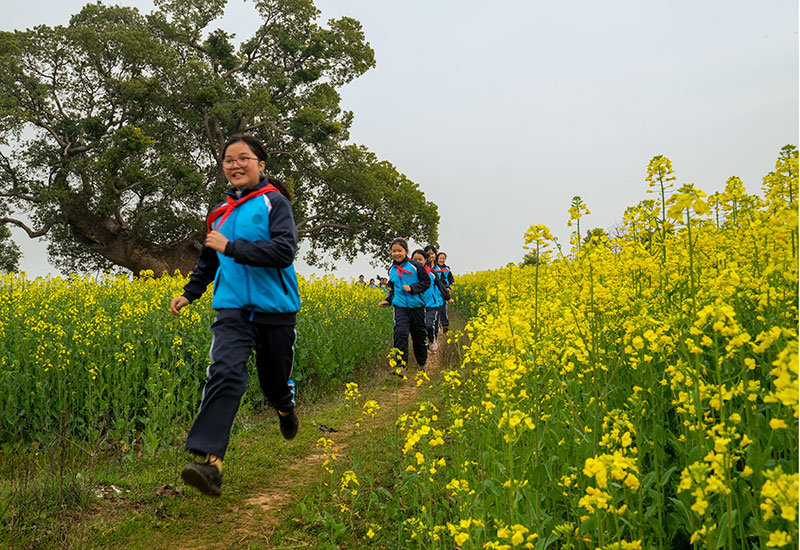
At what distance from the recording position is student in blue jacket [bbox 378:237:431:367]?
27.5 feet

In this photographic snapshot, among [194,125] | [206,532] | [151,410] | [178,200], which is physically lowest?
[206,532]

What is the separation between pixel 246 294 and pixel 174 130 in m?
25.9

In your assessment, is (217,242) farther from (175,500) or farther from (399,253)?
(399,253)

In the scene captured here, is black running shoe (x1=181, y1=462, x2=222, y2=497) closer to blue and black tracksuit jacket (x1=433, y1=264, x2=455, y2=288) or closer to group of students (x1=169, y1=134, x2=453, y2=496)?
group of students (x1=169, y1=134, x2=453, y2=496)

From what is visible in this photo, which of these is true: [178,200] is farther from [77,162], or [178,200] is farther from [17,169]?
[17,169]

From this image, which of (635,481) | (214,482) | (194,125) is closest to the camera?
(635,481)

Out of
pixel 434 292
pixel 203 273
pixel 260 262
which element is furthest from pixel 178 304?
pixel 434 292

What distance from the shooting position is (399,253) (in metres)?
8.39

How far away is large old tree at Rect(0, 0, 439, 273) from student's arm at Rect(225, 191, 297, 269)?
21.0 metres

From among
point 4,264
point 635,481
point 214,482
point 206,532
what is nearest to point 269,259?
point 214,482

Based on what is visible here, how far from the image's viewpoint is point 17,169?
25156mm

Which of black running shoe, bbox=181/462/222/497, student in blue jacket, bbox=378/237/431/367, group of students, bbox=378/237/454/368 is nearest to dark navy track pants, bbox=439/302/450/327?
group of students, bbox=378/237/454/368

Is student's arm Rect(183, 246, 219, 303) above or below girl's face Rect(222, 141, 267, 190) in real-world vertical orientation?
below

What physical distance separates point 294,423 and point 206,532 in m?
0.91
